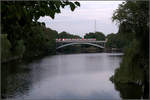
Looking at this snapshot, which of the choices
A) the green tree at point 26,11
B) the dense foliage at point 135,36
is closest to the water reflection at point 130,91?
the dense foliage at point 135,36

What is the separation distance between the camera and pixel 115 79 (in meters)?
12.4

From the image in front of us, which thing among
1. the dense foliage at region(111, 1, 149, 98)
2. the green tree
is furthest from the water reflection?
the green tree

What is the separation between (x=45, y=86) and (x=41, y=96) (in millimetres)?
2091

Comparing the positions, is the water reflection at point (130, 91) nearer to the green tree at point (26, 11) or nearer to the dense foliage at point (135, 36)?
the dense foliage at point (135, 36)

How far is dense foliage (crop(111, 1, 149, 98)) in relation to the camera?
8326 millimetres

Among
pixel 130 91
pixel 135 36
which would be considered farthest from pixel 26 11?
pixel 130 91

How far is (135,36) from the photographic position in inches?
342

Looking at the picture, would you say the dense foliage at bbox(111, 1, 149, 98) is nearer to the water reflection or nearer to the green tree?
the water reflection

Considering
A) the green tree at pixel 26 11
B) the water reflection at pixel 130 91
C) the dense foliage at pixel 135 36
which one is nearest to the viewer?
the green tree at pixel 26 11

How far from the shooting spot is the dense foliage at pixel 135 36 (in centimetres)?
833

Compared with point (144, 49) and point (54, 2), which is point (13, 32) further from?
point (144, 49)

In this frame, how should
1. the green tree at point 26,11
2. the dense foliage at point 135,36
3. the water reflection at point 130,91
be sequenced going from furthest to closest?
1. the water reflection at point 130,91
2. the dense foliage at point 135,36
3. the green tree at point 26,11

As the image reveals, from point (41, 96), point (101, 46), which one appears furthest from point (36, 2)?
point (101, 46)

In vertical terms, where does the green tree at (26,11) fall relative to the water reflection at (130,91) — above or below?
above
